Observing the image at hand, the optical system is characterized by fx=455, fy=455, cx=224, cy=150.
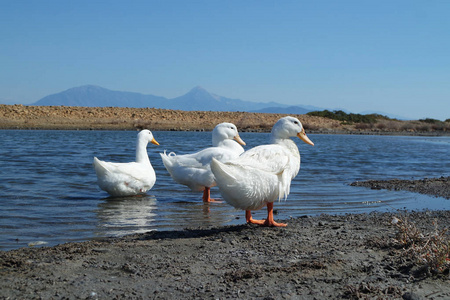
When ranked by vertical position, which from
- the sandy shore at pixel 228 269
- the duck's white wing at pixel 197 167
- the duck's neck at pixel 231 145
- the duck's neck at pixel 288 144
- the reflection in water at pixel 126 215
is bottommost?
the reflection in water at pixel 126 215

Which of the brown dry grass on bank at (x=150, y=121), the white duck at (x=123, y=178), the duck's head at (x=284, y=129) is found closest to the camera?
the duck's head at (x=284, y=129)

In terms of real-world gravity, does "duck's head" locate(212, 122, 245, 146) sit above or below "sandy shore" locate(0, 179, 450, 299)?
above

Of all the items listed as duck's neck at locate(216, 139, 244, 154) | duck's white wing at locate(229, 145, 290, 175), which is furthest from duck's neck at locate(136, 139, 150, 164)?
duck's white wing at locate(229, 145, 290, 175)

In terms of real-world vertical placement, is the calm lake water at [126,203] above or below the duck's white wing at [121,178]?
below

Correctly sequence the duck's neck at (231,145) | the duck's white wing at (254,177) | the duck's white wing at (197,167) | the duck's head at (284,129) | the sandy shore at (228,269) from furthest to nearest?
1. the duck's neck at (231,145)
2. the duck's white wing at (197,167)
3. the duck's head at (284,129)
4. the duck's white wing at (254,177)
5. the sandy shore at (228,269)

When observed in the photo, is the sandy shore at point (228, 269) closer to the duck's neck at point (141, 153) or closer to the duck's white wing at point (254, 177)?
the duck's white wing at point (254, 177)

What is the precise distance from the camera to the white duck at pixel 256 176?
5.65 m

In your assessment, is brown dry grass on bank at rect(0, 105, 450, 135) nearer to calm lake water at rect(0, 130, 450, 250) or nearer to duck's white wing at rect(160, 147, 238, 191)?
calm lake water at rect(0, 130, 450, 250)

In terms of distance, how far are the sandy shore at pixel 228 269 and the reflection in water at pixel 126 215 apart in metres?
0.97

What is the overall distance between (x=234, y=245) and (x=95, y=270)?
1.65m

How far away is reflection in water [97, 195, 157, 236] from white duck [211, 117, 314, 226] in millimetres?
1648

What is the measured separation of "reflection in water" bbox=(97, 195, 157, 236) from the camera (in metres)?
6.67

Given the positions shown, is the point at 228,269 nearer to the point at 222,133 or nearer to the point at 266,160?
the point at 266,160

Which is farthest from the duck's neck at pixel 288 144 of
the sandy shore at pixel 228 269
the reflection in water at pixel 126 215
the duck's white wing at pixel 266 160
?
the reflection in water at pixel 126 215
